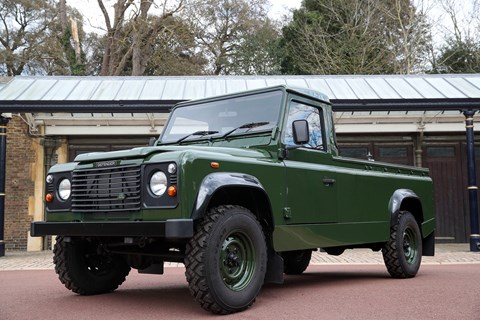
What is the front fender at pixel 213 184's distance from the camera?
4.46 metres

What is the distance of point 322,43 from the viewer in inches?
1121

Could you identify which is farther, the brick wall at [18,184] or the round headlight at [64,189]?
the brick wall at [18,184]

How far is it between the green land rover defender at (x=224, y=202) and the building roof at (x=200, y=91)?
5175 mm

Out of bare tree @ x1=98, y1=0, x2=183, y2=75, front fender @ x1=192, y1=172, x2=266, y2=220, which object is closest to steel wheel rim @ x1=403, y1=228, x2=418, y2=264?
front fender @ x1=192, y1=172, x2=266, y2=220

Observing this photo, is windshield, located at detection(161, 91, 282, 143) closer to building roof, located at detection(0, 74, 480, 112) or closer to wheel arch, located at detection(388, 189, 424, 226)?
wheel arch, located at detection(388, 189, 424, 226)

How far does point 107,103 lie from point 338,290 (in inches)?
321

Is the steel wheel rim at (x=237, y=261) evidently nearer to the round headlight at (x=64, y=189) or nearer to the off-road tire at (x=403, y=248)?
the round headlight at (x=64, y=189)

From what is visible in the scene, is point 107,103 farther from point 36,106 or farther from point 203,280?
point 203,280

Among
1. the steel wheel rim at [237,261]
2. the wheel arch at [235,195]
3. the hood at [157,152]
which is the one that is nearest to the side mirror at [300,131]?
the hood at [157,152]

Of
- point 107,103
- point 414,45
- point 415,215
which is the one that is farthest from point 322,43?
point 415,215

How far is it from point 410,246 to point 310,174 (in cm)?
279

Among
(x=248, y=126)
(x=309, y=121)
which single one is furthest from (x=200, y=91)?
(x=248, y=126)

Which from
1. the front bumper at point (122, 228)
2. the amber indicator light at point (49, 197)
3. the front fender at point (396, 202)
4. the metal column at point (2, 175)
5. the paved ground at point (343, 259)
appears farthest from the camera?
the metal column at point (2, 175)

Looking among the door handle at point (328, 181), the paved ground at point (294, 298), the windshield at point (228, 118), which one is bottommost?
the paved ground at point (294, 298)
